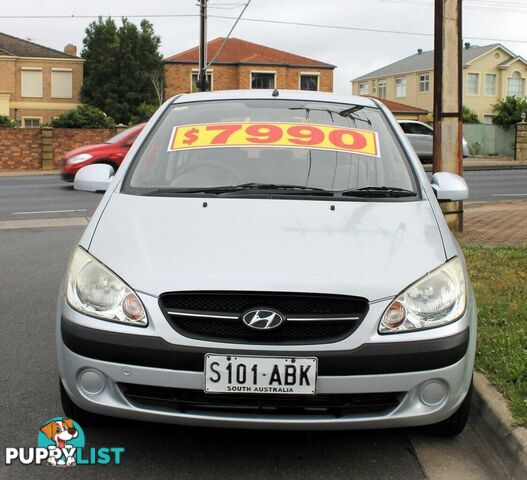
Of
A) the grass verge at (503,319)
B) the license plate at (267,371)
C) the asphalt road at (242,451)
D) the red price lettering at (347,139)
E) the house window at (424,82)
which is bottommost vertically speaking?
the asphalt road at (242,451)

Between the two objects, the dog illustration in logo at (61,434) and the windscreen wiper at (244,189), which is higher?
the windscreen wiper at (244,189)

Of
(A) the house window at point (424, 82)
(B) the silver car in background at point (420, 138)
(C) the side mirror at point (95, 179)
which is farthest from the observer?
(A) the house window at point (424, 82)

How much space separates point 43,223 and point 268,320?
9.35 metres

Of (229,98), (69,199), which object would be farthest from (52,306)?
(69,199)

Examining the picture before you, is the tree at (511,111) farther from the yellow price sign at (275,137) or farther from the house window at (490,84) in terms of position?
the yellow price sign at (275,137)

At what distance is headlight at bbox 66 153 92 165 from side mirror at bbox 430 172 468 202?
578 inches

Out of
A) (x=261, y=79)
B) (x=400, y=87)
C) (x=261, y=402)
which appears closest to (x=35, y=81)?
(x=261, y=79)

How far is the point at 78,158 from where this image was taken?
1811 cm

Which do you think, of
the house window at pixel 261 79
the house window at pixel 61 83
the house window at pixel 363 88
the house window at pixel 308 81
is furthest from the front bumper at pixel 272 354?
the house window at pixel 363 88

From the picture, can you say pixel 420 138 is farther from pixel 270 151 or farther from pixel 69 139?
pixel 270 151

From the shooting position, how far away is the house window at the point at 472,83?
193 ft

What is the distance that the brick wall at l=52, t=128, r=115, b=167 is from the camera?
97.7ft

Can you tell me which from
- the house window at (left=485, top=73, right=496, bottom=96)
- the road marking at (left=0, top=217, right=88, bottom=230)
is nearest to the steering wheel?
the road marking at (left=0, top=217, right=88, bottom=230)

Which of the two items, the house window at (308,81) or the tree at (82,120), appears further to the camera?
the house window at (308,81)
